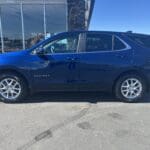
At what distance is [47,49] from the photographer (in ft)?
19.0

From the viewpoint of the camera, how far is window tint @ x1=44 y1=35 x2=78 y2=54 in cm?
578

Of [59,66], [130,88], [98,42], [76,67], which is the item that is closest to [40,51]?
[59,66]

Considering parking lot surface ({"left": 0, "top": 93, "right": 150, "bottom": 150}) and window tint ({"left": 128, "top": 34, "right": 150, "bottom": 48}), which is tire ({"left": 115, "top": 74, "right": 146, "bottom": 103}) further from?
window tint ({"left": 128, "top": 34, "right": 150, "bottom": 48})

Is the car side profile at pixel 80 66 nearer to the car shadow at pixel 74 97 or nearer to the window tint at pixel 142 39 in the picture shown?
the window tint at pixel 142 39

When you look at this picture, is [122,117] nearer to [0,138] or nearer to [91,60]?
[91,60]

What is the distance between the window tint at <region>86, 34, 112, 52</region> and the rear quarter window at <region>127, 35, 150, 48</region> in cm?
53

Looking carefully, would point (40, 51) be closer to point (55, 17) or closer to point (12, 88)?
point (12, 88)

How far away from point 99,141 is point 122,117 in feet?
3.97

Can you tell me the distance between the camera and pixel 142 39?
6016mm

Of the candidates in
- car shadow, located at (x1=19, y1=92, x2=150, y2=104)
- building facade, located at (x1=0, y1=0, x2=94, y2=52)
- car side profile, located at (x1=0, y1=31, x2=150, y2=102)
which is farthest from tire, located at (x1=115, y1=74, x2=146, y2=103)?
building facade, located at (x1=0, y1=0, x2=94, y2=52)

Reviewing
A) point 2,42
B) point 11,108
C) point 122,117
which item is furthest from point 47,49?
point 2,42

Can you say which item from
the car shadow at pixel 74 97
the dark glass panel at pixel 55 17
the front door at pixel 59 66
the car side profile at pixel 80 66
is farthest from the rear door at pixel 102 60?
the dark glass panel at pixel 55 17

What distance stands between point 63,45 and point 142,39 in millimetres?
1845

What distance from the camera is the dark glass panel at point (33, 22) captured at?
1553 cm
